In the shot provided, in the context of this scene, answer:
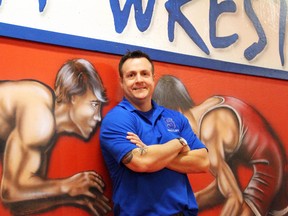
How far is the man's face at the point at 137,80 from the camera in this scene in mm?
1568

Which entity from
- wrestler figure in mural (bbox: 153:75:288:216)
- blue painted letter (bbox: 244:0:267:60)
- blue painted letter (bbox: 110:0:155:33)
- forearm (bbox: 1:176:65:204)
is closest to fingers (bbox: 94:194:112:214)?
forearm (bbox: 1:176:65:204)

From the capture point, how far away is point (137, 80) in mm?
1562

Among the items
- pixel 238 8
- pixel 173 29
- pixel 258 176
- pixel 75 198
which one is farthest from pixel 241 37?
pixel 75 198

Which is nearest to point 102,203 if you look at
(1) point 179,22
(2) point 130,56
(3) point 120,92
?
(3) point 120,92

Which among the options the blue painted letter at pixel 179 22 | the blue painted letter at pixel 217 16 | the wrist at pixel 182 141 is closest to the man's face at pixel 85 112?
the wrist at pixel 182 141

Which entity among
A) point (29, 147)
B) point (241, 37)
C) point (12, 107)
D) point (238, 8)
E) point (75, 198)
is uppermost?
point (238, 8)

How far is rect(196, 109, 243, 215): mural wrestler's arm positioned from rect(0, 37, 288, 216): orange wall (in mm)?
83

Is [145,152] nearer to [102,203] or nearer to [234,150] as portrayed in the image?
[102,203]

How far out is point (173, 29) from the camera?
182 cm

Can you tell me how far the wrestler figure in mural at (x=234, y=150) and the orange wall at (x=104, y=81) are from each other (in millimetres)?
49

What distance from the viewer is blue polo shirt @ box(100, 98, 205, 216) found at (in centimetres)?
144

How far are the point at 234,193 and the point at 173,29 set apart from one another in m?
0.83

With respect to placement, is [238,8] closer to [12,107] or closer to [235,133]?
[235,133]

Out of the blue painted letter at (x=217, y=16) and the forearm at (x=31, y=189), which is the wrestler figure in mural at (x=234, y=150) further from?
the forearm at (x=31, y=189)
